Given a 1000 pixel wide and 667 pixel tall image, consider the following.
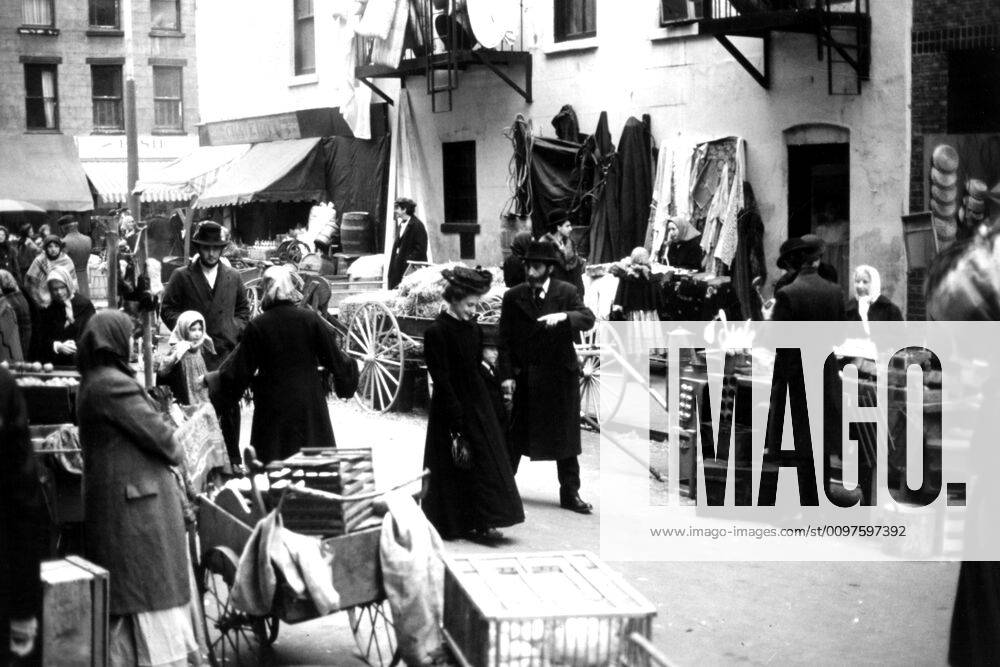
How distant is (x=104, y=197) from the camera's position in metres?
45.2

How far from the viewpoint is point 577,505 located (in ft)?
34.2

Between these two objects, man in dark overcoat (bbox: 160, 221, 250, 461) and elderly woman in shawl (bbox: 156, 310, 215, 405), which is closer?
elderly woman in shawl (bbox: 156, 310, 215, 405)

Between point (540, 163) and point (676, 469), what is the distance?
32.4ft

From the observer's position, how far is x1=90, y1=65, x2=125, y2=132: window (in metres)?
47.1

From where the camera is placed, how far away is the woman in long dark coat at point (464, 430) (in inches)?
360

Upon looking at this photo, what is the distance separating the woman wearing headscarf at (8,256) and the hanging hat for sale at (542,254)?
736 inches

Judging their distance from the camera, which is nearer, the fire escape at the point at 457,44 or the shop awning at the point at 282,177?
the fire escape at the point at 457,44

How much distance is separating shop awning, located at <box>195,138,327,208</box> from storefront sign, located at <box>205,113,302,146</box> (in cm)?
28

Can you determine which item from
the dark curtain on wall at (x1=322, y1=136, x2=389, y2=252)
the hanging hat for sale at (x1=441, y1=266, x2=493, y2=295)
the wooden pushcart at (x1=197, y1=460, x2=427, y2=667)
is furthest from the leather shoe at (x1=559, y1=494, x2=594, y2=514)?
the dark curtain on wall at (x1=322, y1=136, x2=389, y2=252)

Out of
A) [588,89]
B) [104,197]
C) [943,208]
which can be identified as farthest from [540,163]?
[104,197]

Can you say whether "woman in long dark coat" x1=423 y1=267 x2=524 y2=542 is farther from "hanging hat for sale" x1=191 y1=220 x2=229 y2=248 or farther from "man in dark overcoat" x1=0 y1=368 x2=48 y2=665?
"man in dark overcoat" x1=0 y1=368 x2=48 y2=665

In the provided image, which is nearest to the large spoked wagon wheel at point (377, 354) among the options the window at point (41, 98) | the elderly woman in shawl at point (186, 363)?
the elderly woman in shawl at point (186, 363)

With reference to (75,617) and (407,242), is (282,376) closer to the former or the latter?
(75,617)

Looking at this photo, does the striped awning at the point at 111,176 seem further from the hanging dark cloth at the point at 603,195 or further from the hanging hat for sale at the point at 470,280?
the hanging hat for sale at the point at 470,280
